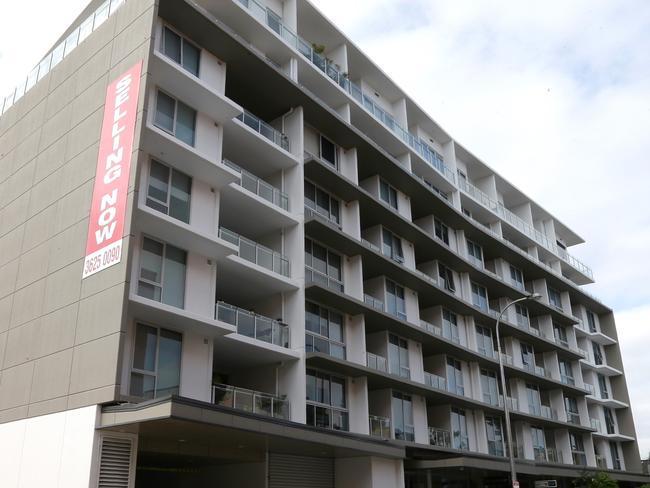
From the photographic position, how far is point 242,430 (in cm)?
1848

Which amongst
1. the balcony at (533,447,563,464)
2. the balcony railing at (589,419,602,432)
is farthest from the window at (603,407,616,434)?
the balcony at (533,447,563,464)

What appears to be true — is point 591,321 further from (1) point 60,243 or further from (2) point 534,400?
(1) point 60,243

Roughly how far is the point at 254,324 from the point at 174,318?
14.2 ft

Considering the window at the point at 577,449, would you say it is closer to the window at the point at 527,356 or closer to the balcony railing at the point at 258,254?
the window at the point at 527,356

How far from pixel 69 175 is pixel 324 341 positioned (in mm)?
12131

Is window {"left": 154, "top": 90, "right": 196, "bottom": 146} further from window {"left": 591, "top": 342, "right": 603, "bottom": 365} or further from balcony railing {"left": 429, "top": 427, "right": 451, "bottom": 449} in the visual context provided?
window {"left": 591, "top": 342, "right": 603, "bottom": 365}

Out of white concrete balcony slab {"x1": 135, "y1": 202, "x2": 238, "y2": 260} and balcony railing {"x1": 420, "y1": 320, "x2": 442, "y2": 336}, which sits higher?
balcony railing {"x1": 420, "y1": 320, "x2": 442, "y2": 336}

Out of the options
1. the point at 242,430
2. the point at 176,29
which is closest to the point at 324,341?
the point at 242,430

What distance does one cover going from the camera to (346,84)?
111 feet

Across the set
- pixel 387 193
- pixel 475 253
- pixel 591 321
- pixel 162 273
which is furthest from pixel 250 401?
pixel 591 321

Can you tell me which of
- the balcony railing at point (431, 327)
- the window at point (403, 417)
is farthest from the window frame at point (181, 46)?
the balcony railing at point (431, 327)

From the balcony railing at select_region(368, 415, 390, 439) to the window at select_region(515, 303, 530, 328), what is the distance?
61.2ft

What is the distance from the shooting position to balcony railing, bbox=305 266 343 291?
28078 mm

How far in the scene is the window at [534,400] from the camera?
140ft
